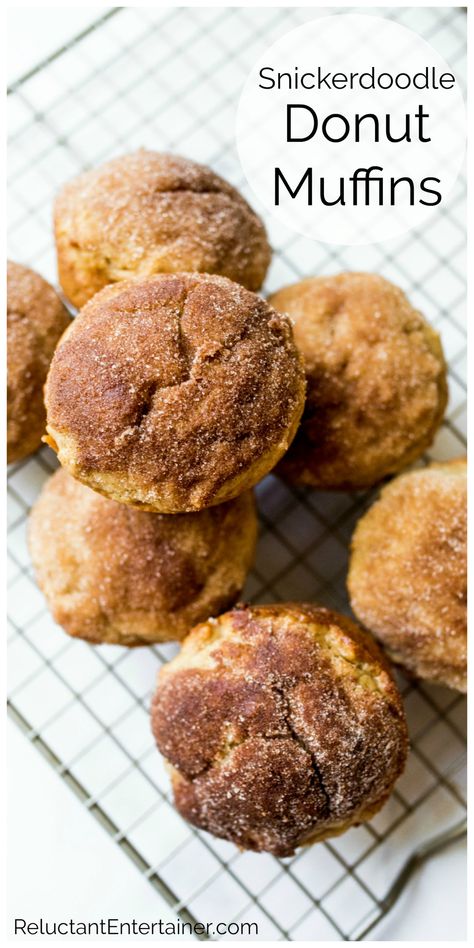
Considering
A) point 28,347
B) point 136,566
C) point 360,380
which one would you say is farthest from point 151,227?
point 136,566

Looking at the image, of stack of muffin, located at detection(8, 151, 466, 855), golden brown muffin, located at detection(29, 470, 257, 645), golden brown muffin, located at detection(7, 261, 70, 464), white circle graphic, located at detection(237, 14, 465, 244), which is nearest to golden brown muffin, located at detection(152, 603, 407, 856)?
stack of muffin, located at detection(8, 151, 466, 855)

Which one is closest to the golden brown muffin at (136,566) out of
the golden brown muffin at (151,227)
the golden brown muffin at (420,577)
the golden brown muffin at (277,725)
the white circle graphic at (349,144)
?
the golden brown muffin at (277,725)

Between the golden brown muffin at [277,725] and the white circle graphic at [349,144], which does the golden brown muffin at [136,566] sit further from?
the white circle graphic at [349,144]

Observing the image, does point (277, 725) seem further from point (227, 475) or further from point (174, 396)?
point (174, 396)

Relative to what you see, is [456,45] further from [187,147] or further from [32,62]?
[32,62]

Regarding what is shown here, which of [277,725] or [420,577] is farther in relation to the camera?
[420,577]

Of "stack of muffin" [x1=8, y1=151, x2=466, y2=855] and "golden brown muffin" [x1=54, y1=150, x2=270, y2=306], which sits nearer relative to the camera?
"stack of muffin" [x1=8, y1=151, x2=466, y2=855]

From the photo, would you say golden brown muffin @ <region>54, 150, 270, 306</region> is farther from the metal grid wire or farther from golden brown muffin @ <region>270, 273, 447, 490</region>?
the metal grid wire
